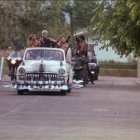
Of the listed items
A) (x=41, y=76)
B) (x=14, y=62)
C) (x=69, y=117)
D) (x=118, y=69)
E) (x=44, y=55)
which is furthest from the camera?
(x=118, y=69)

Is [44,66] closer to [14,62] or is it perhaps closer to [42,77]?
[42,77]

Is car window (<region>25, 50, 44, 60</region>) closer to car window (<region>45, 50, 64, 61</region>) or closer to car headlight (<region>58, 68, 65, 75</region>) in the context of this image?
car window (<region>45, 50, 64, 61</region>)

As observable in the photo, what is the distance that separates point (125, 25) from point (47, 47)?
6631 millimetres

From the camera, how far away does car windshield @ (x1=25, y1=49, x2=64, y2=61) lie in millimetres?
23375

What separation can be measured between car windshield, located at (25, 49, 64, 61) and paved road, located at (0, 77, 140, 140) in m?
1.68

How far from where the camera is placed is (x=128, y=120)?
49.8 ft

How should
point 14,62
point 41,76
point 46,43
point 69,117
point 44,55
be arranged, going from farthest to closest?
point 14,62, point 46,43, point 44,55, point 41,76, point 69,117

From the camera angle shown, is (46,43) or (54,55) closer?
(54,55)

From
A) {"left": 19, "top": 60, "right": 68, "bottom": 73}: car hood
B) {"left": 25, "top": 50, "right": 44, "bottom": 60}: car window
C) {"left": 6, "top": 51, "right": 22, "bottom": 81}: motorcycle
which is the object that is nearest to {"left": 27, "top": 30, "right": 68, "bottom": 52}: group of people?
{"left": 25, "top": 50, "right": 44, "bottom": 60}: car window

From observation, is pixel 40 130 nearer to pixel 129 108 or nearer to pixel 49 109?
pixel 49 109

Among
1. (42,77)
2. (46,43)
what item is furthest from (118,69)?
(42,77)

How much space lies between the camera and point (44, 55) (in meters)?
23.5

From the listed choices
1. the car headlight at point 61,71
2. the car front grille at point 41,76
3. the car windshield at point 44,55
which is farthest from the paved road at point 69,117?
the car windshield at point 44,55

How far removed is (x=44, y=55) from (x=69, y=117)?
8.21 m
